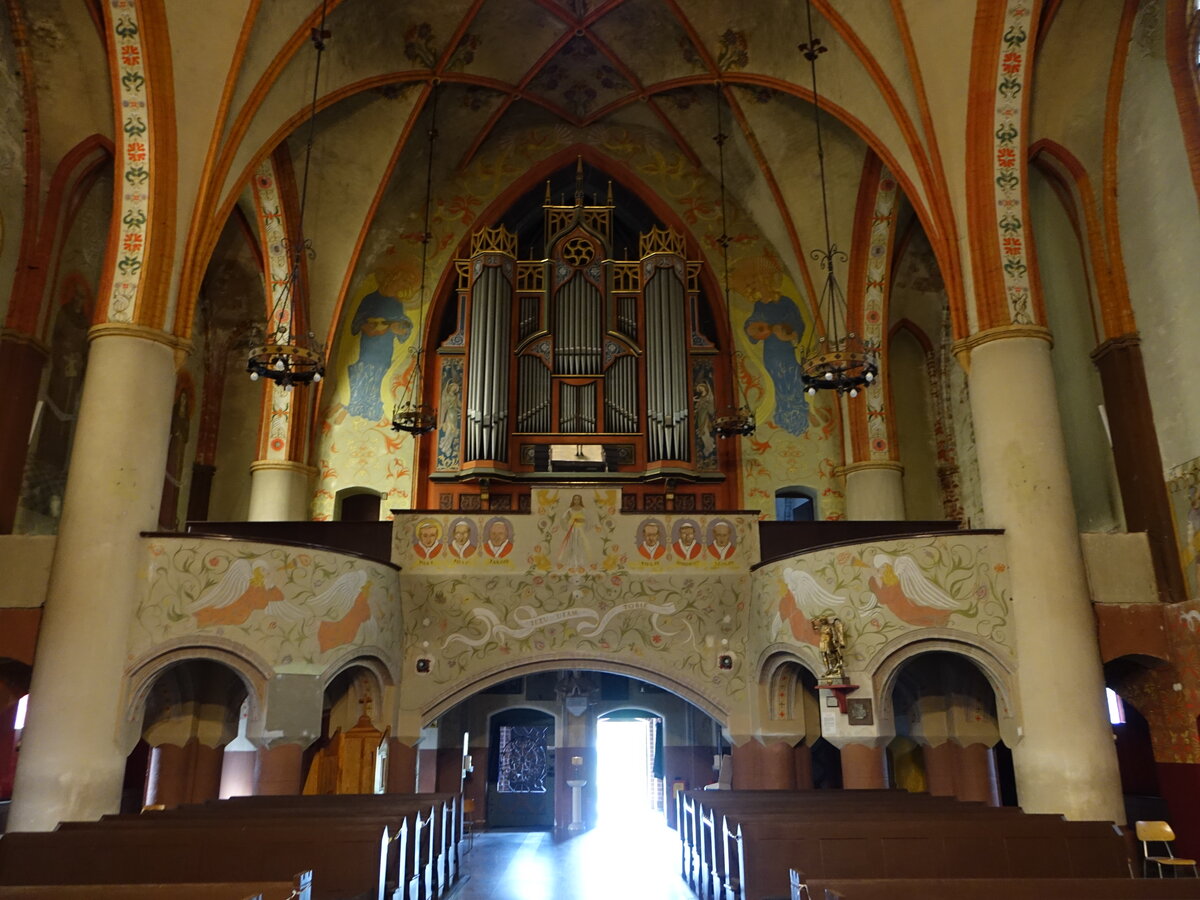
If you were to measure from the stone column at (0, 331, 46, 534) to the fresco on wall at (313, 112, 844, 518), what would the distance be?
19.0 feet

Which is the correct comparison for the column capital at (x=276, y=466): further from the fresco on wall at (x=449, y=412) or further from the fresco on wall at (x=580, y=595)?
the fresco on wall at (x=580, y=595)

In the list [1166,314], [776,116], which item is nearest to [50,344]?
[776,116]

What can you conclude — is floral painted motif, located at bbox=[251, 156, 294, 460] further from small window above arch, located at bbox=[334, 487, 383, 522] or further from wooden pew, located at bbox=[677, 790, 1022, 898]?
wooden pew, located at bbox=[677, 790, 1022, 898]

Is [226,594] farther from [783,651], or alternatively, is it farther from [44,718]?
[783,651]

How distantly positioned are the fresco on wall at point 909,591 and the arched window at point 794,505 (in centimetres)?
592

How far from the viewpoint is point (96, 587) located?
11.8m

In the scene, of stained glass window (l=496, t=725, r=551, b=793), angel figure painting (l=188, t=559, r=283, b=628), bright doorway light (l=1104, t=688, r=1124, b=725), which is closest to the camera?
angel figure painting (l=188, t=559, r=283, b=628)

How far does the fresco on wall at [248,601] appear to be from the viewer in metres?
12.1

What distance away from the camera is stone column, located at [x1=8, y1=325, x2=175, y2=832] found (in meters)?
11.3

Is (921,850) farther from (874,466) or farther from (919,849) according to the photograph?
(874,466)

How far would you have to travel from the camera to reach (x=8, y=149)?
556 inches

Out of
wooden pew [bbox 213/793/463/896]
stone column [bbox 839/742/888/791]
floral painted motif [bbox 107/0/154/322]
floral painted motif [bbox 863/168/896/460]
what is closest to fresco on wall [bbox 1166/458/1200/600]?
stone column [bbox 839/742/888/791]

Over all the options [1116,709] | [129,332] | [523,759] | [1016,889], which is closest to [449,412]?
[523,759]

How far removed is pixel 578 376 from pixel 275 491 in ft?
20.2
